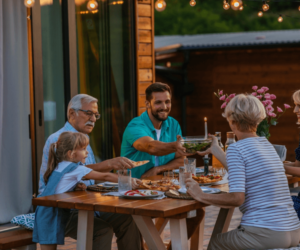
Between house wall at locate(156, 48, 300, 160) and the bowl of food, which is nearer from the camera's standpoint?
the bowl of food

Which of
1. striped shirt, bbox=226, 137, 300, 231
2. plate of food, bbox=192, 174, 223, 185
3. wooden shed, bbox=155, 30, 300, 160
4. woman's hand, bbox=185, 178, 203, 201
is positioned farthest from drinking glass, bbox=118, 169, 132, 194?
wooden shed, bbox=155, 30, 300, 160

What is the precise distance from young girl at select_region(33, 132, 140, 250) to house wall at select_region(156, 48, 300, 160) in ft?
22.7

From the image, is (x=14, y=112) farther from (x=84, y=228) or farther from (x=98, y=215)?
(x=84, y=228)

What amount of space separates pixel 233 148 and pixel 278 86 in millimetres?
7409

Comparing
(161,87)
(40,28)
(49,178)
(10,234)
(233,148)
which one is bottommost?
(10,234)

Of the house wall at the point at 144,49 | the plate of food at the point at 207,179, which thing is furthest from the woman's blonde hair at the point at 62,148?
the house wall at the point at 144,49

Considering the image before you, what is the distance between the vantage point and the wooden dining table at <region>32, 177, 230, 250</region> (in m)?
2.35

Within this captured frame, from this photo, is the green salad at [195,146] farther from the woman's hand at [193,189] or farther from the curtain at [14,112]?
the curtain at [14,112]

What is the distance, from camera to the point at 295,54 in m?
9.40

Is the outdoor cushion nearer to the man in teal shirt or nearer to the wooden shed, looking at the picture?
the man in teal shirt

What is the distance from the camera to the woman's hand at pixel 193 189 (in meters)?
2.49

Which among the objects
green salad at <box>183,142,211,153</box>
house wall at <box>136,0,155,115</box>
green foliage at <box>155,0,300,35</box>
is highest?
green foliage at <box>155,0,300,35</box>

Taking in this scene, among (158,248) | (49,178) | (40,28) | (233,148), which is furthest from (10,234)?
(40,28)

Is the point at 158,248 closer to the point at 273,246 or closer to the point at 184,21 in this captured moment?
the point at 273,246
